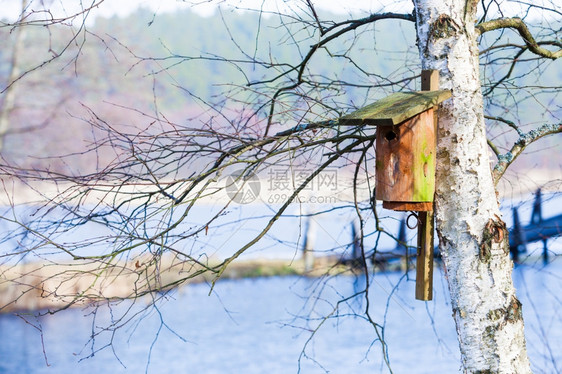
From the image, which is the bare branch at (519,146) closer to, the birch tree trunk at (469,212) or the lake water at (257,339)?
the birch tree trunk at (469,212)

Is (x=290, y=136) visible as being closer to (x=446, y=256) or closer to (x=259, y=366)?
(x=446, y=256)

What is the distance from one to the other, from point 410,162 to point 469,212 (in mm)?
279

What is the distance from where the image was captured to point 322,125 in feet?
7.61

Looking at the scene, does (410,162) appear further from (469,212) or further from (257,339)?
(257,339)

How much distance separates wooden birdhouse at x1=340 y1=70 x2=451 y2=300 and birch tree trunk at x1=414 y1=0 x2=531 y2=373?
0.22 ft

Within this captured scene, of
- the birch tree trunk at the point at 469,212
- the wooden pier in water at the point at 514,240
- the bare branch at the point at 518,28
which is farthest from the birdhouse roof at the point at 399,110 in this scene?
the wooden pier in water at the point at 514,240

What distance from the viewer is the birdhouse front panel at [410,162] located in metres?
2.40

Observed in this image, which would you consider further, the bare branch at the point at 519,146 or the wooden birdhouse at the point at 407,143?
the bare branch at the point at 519,146

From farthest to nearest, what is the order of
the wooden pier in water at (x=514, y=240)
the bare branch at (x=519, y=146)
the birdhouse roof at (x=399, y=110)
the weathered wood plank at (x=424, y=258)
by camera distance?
the wooden pier in water at (x=514, y=240), the bare branch at (x=519, y=146), the weathered wood plank at (x=424, y=258), the birdhouse roof at (x=399, y=110)

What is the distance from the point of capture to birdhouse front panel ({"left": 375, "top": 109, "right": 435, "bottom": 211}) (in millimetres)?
2400

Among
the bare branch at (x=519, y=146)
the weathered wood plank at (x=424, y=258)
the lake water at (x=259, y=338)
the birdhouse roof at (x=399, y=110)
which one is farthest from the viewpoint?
the lake water at (x=259, y=338)

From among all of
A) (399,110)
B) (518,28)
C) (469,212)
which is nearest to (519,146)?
(518,28)

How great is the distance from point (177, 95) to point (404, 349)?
36.6 feet

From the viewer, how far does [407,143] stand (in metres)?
2.42
